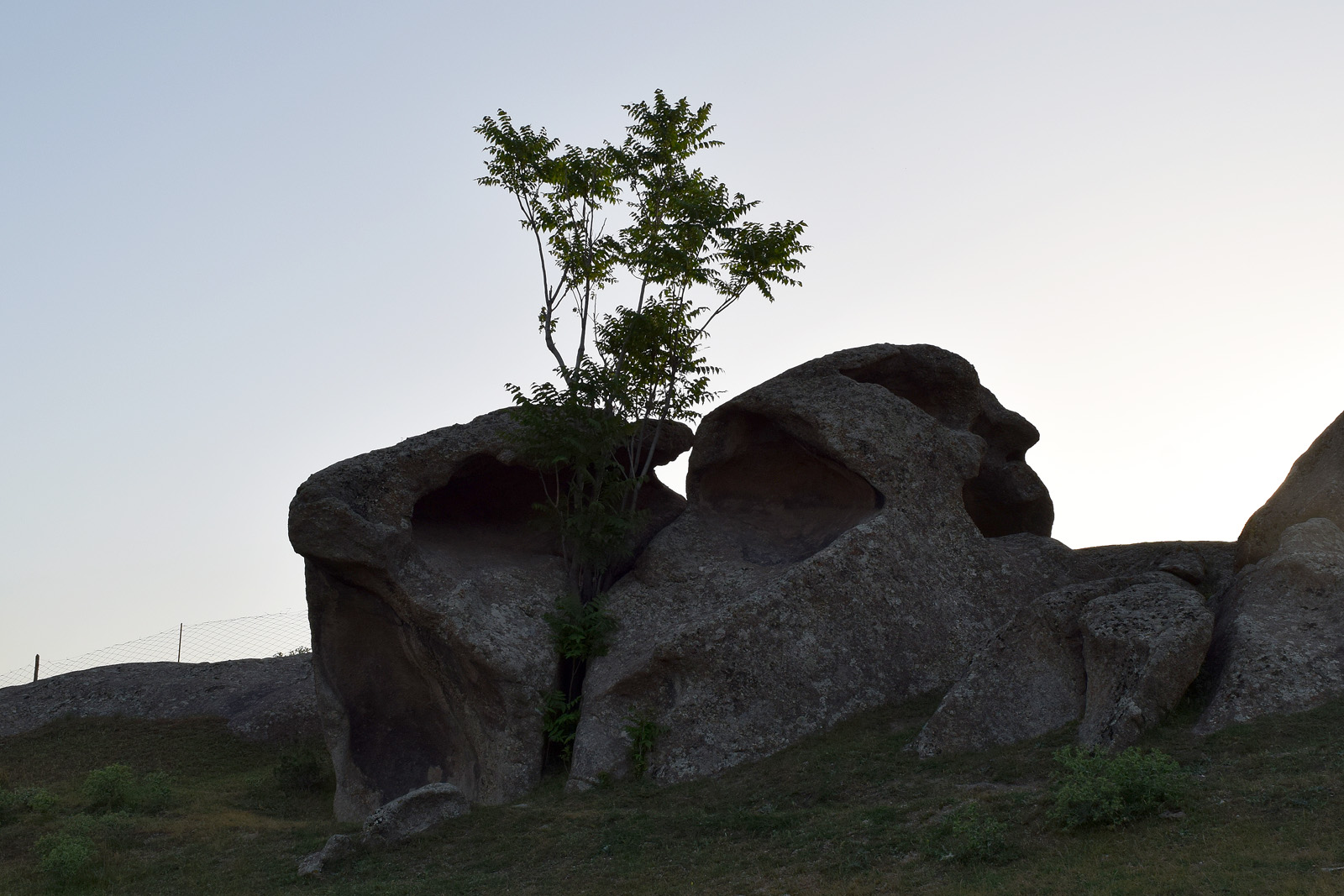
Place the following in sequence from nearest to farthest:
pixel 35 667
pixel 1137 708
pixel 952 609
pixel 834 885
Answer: pixel 834 885, pixel 1137 708, pixel 952 609, pixel 35 667

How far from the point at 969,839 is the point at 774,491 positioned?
11864 mm

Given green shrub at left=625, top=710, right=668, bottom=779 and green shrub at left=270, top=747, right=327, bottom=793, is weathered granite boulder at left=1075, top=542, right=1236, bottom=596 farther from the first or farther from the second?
green shrub at left=270, top=747, right=327, bottom=793

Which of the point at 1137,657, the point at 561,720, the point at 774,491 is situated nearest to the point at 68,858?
the point at 561,720

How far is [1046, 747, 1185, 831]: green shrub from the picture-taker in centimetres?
960

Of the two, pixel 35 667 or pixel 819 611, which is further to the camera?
pixel 35 667

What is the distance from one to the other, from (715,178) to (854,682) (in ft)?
34.1

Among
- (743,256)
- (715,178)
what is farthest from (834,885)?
(715,178)

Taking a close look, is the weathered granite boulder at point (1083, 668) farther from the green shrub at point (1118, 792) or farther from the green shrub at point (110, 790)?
the green shrub at point (110, 790)

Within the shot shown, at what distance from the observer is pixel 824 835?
11039 mm

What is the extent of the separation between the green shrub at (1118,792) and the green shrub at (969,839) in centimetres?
60

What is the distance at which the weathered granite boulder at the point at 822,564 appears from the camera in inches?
626

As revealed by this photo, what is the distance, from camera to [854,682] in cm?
1625

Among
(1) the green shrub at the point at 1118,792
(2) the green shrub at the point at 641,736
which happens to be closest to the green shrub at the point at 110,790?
(2) the green shrub at the point at 641,736

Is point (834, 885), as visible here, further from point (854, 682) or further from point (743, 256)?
point (743, 256)
